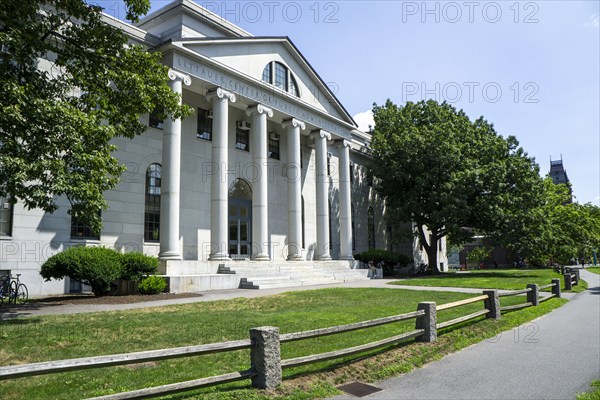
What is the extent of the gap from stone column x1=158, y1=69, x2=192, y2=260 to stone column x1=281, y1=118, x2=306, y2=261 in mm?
9054

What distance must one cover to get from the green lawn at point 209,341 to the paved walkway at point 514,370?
1.35ft

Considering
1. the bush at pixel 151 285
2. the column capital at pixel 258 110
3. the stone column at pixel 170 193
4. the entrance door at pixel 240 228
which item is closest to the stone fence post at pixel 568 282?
the entrance door at pixel 240 228

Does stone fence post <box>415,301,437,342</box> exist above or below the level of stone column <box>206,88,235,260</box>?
below

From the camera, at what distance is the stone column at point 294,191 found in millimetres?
28328

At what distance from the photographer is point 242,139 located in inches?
1157

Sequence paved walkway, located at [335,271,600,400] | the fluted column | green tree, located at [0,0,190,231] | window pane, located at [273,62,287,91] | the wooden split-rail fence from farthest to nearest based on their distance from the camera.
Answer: the fluted column
window pane, located at [273,62,287,91]
green tree, located at [0,0,190,231]
paved walkway, located at [335,271,600,400]
the wooden split-rail fence

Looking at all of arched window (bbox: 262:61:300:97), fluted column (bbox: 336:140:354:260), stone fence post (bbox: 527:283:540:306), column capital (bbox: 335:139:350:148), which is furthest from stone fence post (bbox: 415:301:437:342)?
column capital (bbox: 335:139:350:148)

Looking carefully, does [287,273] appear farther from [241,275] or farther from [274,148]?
[274,148]

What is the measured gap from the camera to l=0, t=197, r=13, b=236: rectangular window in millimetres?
18016

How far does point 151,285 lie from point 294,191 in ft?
43.6

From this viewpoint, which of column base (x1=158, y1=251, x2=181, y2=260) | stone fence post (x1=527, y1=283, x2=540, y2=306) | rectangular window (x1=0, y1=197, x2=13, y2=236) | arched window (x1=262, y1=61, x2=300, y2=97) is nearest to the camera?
stone fence post (x1=527, y1=283, x2=540, y2=306)

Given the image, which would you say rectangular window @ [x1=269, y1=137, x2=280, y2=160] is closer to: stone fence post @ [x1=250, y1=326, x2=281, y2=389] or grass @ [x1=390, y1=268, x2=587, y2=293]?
grass @ [x1=390, y1=268, x2=587, y2=293]

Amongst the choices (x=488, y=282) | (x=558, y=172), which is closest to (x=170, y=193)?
(x=488, y=282)

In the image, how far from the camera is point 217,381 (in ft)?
18.6
